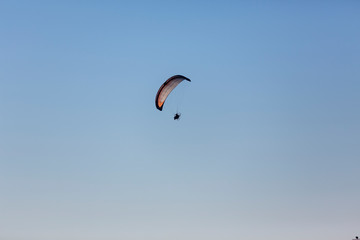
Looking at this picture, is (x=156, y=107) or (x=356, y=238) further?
(x=356, y=238)

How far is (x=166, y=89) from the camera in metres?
64.3

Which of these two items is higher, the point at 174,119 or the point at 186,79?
the point at 186,79

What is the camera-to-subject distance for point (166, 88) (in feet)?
210

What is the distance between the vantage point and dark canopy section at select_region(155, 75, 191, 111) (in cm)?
6222

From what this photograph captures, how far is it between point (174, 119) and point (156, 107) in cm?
414

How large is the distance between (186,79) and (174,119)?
5.59 metres

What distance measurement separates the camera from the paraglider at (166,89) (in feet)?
204

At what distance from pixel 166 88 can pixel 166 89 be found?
1.10ft

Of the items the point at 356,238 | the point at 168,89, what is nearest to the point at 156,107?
the point at 168,89

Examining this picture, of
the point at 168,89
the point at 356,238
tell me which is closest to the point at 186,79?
the point at 168,89

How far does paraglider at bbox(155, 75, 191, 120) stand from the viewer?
204 feet

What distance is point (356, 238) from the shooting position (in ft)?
360

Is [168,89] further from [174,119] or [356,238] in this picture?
[356,238]

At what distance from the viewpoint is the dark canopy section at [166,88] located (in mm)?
62219
